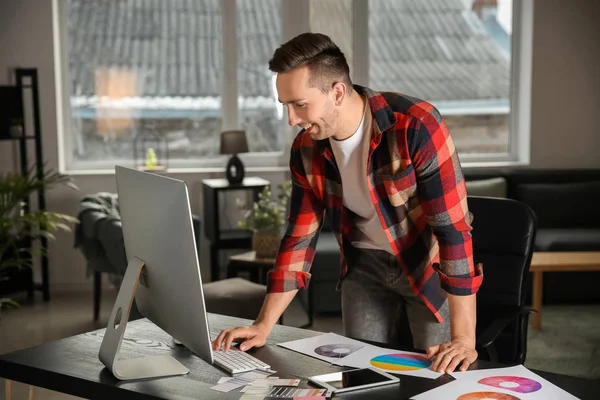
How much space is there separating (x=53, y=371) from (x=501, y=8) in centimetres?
560

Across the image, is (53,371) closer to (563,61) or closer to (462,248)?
(462,248)

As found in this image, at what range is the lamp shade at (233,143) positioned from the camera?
6.10m

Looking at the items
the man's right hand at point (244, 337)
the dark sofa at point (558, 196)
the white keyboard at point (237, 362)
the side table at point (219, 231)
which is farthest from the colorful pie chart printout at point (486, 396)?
the side table at point (219, 231)

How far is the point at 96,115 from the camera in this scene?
6.64 meters

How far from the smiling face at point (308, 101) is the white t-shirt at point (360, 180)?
14 centimetres

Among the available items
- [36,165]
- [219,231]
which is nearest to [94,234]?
[219,231]

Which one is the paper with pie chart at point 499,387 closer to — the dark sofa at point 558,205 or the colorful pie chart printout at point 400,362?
the colorful pie chart printout at point 400,362

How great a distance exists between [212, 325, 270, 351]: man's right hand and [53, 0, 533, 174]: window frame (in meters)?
4.37

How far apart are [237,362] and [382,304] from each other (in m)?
0.55

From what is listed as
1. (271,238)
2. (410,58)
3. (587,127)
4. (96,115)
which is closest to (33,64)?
(96,115)

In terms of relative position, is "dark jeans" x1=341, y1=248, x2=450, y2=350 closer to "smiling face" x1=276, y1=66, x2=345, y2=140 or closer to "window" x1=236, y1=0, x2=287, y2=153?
"smiling face" x1=276, y1=66, x2=345, y2=140

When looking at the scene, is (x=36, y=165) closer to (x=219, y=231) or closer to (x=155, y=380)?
(x=219, y=231)

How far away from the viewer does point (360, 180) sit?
2.32 m

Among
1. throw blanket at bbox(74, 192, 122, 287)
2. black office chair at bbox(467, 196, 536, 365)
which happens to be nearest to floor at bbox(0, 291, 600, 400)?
throw blanket at bbox(74, 192, 122, 287)
